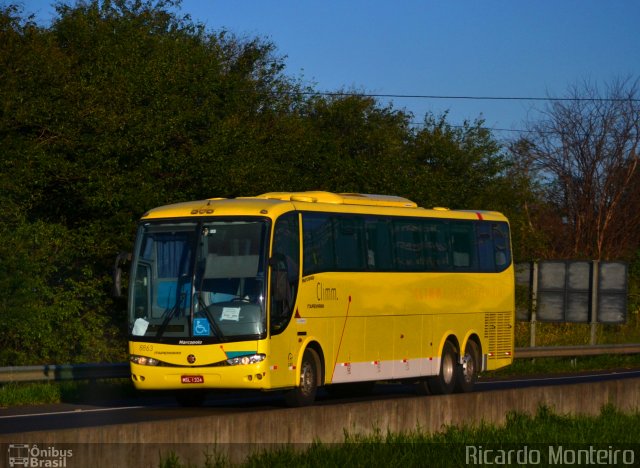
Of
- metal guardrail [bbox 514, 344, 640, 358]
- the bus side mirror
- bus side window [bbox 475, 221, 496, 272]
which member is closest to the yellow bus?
the bus side mirror

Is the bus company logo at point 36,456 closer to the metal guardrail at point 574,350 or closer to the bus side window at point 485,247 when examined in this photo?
the bus side window at point 485,247

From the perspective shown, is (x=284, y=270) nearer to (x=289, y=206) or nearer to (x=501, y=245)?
(x=289, y=206)

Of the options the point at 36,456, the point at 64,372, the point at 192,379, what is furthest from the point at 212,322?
the point at 36,456

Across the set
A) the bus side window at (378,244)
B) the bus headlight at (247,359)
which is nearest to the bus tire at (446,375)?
the bus side window at (378,244)

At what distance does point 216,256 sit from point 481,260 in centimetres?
825

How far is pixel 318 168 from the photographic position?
136 ft

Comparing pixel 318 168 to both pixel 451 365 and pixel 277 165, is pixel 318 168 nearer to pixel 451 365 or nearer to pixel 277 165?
pixel 277 165

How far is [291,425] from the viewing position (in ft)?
41.7

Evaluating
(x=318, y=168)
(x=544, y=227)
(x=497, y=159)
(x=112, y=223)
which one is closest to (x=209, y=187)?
(x=112, y=223)

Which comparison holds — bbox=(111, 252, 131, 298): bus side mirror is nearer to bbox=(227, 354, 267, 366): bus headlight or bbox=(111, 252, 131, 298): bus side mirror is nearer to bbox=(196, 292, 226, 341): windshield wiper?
bbox=(196, 292, 226, 341): windshield wiper

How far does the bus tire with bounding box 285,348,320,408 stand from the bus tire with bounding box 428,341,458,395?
4645mm

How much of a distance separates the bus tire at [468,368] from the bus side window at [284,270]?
6.39 metres

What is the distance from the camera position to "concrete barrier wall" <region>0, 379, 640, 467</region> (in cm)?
1017

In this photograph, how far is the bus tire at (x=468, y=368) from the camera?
2547 centimetres
